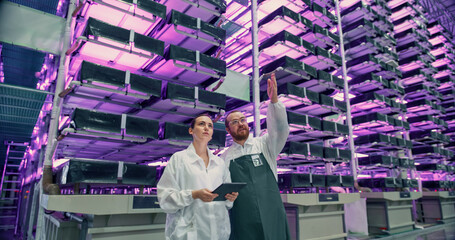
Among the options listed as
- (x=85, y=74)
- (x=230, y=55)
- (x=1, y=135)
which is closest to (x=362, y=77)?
(x=230, y=55)

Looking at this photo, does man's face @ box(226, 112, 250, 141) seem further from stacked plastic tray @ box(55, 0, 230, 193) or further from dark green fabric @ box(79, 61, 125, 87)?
A: dark green fabric @ box(79, 61, 125, 87)

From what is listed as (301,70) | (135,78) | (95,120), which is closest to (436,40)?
(301,70)

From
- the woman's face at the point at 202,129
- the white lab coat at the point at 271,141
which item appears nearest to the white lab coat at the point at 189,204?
the woman's face at the point at 202,129

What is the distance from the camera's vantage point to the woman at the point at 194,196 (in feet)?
6.32

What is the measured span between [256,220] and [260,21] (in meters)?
4.51

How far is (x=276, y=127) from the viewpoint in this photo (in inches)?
98.6

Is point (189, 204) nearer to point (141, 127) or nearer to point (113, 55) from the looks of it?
point (141, 127)

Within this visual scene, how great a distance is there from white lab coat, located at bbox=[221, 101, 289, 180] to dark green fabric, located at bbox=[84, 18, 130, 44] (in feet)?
6.72

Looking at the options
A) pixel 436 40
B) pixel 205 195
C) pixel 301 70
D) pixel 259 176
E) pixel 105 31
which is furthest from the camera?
pixel 436 40

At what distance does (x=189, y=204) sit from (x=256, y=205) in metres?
0.67

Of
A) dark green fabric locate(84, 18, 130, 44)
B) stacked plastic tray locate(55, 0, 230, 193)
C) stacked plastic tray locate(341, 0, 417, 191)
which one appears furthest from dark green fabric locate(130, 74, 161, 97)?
stacked plastic tray locate(341, 0, 417, 191)

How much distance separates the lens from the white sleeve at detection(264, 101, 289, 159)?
244 cm

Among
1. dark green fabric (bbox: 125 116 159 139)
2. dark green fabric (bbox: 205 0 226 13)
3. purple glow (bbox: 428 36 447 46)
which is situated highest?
purple glow (bbox: 428 36 447 46)

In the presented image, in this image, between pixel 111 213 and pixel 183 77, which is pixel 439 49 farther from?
pixel 111 213
